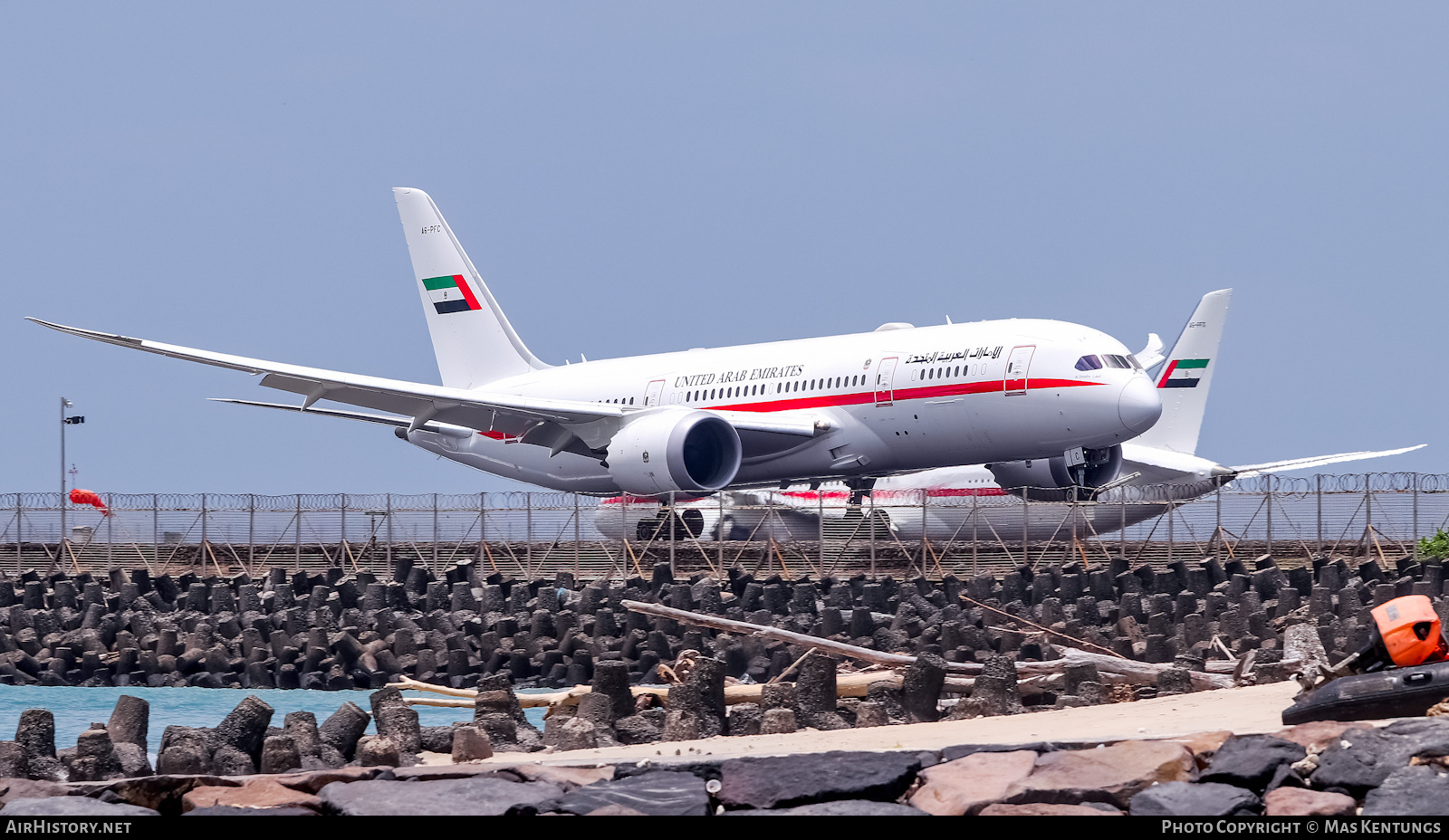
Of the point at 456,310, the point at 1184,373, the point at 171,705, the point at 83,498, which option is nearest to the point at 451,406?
the point at 456,310

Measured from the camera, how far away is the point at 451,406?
31.2m

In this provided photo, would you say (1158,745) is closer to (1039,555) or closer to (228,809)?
(228,809)

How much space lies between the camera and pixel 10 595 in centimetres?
3000

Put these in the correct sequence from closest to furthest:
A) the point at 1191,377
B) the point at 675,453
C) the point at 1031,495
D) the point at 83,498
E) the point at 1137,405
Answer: the point at 1137,405, the point at 675,453, the point at 1031,495, the point at 1191,377, the point at 83,498

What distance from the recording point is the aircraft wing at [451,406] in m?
28.9

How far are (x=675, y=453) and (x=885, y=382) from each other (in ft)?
12.8

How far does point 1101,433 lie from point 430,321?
1913cm

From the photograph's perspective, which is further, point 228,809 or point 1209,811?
point 228,809

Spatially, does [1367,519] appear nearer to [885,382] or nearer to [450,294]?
[885,382]

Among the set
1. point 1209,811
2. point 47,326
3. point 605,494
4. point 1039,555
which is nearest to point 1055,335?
point 1039,555

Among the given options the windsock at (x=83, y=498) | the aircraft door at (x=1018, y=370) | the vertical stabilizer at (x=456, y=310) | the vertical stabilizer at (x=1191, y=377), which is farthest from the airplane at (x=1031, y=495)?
the windsock at (x=83, y=498)

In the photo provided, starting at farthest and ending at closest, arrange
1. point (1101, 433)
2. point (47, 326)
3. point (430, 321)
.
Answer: point (430, 321) → point (1101, 433) → point (47, 326)
